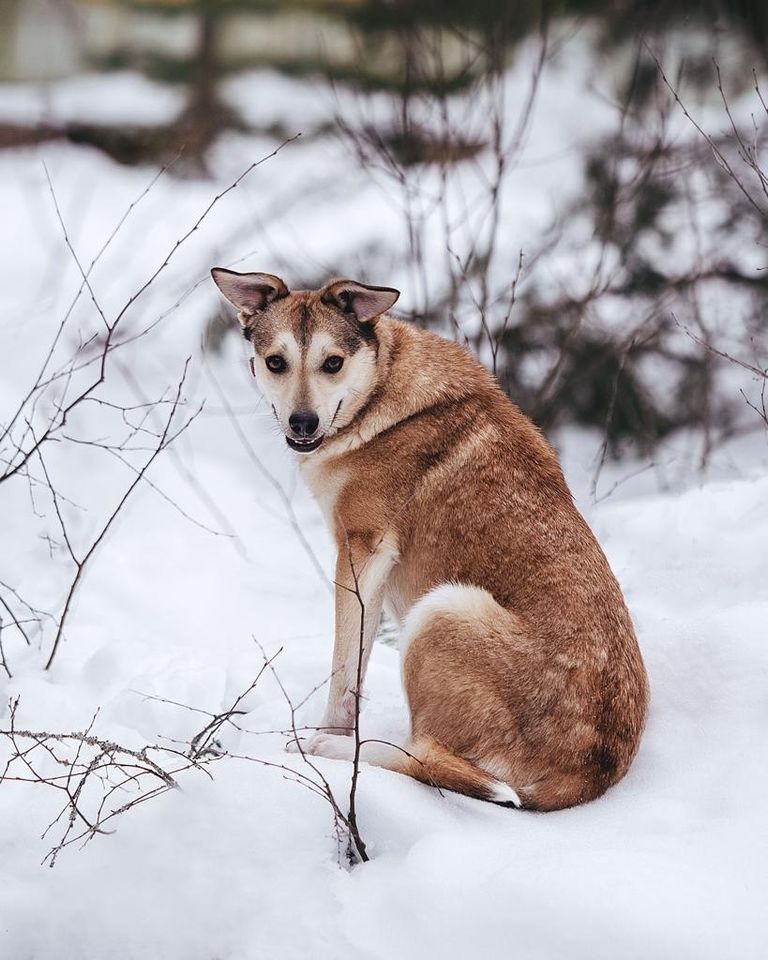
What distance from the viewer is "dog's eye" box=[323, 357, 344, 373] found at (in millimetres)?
3887

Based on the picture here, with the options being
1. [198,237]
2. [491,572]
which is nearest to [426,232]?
[198,237]

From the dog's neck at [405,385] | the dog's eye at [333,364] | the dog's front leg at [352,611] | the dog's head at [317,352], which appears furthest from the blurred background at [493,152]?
the dog's front leg at [352,611]

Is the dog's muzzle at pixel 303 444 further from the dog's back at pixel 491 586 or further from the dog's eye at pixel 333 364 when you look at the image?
the dog's eye at pixel 333 364

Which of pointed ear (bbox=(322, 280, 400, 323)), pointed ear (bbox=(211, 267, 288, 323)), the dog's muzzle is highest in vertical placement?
pointed ear (bbox=(211, 267, 288, 323))

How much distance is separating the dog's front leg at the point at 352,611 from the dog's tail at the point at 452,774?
1.97 ft

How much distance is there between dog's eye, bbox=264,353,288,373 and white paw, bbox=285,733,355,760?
1370mm

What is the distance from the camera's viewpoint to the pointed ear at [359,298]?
3.85m

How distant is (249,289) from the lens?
4.05 m

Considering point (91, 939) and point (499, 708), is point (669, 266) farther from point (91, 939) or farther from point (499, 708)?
point (91, 939)

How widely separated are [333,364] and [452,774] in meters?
1.59

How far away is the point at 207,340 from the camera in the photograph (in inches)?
352

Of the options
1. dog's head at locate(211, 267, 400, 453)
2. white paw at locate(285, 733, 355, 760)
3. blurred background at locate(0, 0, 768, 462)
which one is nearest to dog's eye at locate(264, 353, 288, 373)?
dog's head at locate(211, 267, 400, 453)

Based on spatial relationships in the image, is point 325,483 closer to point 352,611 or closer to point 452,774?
point 352,611

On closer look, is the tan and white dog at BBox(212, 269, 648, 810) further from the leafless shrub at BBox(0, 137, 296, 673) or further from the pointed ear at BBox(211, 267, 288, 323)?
the leafless shrub at BBox(0, 137, 296, 673)
